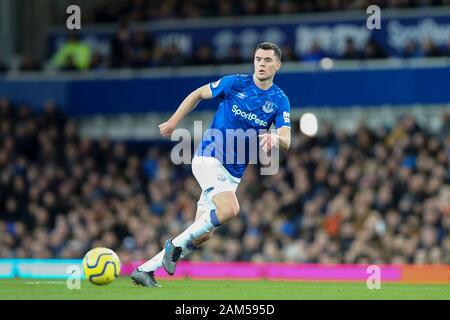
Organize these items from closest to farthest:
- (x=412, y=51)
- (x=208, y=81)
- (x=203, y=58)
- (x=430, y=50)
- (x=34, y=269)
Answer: (x=34, y=269) < (x=430, y=50) < (x=412, y=51) < (x=208, y=81) < (x=203, y=58)

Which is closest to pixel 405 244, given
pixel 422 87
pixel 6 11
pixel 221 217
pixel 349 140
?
pixel 349 140

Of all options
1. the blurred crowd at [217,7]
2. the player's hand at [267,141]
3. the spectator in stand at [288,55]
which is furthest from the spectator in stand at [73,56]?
the player's hand at [267,141]

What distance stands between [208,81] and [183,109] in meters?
12.6

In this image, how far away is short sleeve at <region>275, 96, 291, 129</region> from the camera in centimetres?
1245

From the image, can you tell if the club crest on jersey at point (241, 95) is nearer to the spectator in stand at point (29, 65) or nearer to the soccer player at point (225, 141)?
the soccer player at point (225, 141)

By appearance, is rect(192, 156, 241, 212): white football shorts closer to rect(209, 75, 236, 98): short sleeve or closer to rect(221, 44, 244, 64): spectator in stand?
rect(209, 75, 236, 98): short sleeve

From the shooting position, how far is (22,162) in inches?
961

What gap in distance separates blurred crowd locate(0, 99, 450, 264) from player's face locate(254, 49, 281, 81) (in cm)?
727

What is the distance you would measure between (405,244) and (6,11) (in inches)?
561

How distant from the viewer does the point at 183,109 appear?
12.2 metres

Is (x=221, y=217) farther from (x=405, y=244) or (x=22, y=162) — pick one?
(x=22, y=162)

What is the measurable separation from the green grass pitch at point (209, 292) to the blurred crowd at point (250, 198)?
5.25 meters
